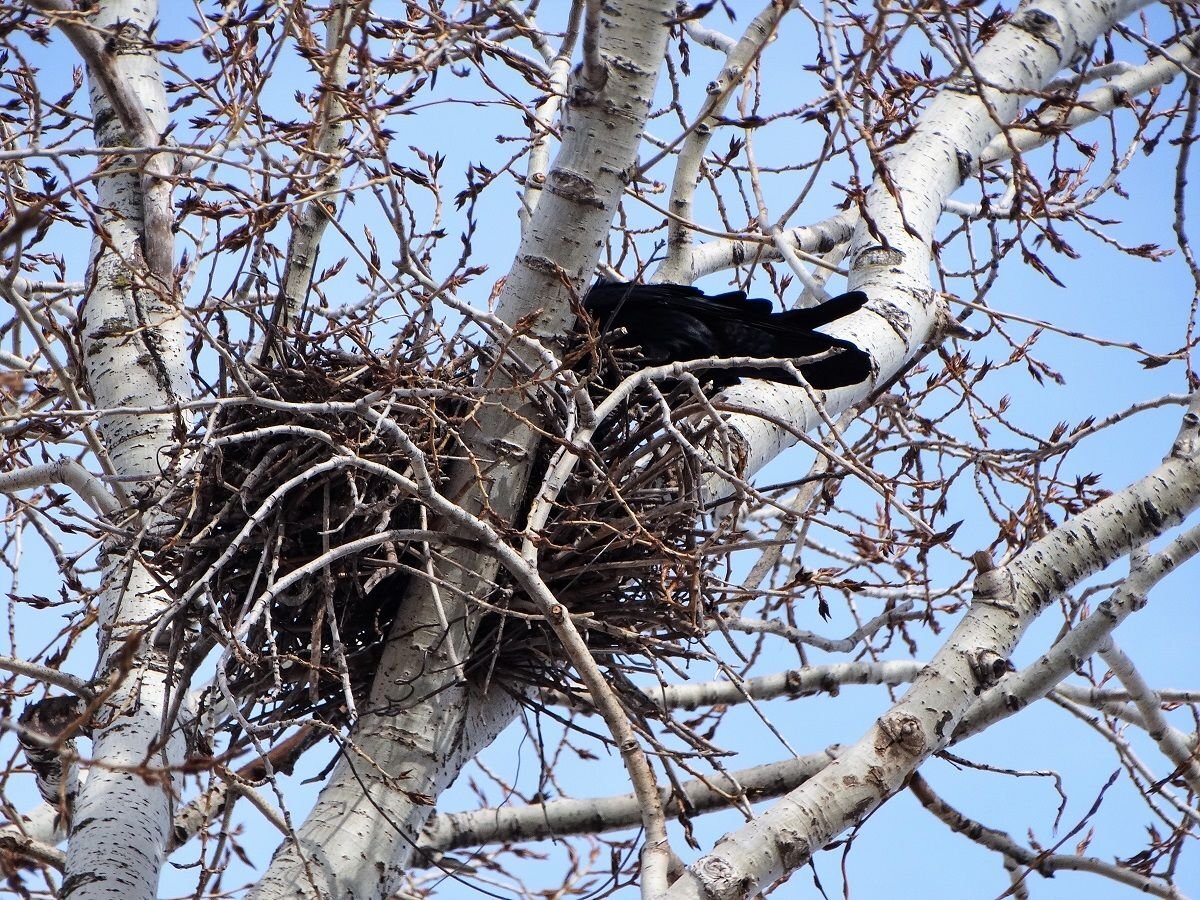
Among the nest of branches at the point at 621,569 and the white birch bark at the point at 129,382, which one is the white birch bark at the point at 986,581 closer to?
the nest of branches at the point at 621,569

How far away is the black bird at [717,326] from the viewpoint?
2990mm

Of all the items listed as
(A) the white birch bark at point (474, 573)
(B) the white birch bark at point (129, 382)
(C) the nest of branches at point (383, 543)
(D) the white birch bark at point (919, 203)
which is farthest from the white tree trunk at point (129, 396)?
(D) the white birch bark at point (919, 203)

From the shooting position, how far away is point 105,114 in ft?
10.6

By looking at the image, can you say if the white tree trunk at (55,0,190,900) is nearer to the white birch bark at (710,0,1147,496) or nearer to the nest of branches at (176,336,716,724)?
the nest of branches at (176,336,716,724)

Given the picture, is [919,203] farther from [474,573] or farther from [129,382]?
[129,382]

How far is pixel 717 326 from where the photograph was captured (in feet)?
10.3

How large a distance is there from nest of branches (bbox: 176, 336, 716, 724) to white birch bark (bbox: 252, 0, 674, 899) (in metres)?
0.09

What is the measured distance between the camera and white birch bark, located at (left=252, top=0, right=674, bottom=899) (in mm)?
2303

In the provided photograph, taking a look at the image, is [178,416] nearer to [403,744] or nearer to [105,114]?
[403,744]

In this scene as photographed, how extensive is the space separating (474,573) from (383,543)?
0.22 m

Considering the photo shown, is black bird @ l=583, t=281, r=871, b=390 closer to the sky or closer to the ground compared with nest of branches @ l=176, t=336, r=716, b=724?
closer to the sky

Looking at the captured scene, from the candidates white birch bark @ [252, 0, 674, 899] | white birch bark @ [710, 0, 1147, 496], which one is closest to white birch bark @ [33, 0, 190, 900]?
white birch bark @ [252, 0, 674, 899]

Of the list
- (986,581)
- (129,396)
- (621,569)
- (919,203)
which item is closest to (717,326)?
(919,203)

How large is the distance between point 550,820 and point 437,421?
1.90 m
